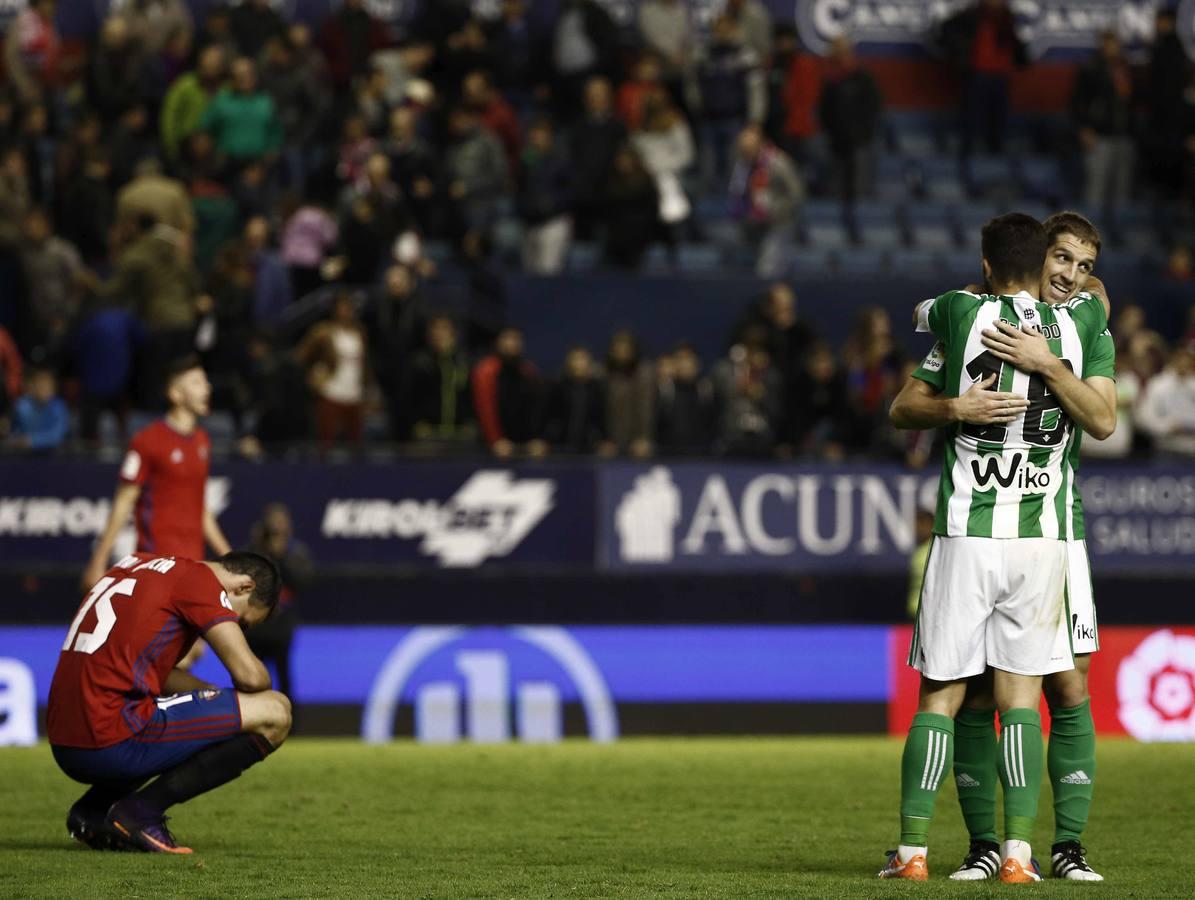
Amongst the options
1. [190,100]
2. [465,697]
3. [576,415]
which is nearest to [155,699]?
[465,697]

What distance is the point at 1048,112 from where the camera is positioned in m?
25.1

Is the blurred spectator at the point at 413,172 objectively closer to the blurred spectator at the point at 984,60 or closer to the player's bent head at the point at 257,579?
the blurred spectator at the point at 984,60

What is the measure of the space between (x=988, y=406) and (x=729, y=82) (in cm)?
1559

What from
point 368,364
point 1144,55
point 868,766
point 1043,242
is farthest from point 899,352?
point 1043,242

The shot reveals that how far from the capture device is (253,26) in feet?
70.2

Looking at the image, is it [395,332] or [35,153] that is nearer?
[395,332]

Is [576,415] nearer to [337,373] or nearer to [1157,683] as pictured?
[337,373]

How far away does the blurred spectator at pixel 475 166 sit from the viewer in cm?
2042

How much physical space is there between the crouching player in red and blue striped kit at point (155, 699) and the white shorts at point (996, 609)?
99.3 inches

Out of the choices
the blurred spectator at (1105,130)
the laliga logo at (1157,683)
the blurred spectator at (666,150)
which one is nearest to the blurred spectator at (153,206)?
the blurred spectator at (666,150)

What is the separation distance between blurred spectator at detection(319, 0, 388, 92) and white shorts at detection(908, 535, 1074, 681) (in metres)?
15.8

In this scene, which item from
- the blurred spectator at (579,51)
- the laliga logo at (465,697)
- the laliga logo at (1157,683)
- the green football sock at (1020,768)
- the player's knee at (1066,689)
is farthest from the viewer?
the blurred spectator at (579,51)

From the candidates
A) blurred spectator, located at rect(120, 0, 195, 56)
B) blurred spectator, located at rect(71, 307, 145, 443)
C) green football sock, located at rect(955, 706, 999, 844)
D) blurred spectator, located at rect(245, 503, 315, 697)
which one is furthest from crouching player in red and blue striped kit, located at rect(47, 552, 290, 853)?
blurred spectator, located at rect(120, 0, 195, 56)

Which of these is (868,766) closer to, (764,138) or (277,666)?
(277,666)
